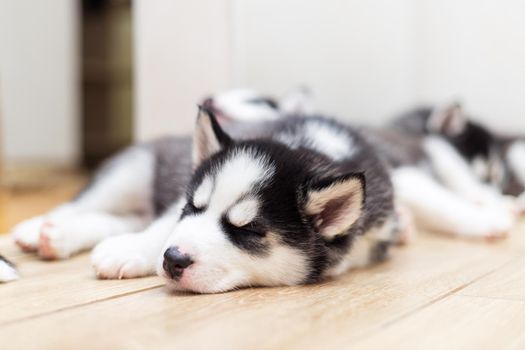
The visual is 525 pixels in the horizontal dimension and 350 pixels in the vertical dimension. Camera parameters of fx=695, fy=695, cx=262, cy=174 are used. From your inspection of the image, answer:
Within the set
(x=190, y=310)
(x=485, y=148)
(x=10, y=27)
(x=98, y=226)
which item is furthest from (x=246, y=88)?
(x=10, y=27)

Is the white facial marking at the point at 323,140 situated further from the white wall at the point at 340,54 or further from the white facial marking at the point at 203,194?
the white wall at the point at 340,54

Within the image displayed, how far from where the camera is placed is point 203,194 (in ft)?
6.47

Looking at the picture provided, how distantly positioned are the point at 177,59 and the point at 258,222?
7.65ft

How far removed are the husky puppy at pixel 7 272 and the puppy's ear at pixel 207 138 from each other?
0.63m

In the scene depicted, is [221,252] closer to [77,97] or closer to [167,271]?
[167,271]

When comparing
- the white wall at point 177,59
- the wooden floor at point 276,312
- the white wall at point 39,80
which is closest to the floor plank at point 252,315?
the wooden floor at point 276,312

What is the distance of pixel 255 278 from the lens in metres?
1.93

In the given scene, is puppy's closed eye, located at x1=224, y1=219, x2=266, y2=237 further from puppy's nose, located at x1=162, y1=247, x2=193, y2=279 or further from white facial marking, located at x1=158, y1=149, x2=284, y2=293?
puppy's nose, located at x1=162, y1=247, x2=193, y2=279

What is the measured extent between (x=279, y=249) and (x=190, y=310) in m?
0.36

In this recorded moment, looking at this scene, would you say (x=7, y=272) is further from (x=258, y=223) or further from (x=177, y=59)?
(x=177, y=59)

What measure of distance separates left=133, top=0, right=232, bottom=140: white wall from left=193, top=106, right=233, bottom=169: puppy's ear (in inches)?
67.2

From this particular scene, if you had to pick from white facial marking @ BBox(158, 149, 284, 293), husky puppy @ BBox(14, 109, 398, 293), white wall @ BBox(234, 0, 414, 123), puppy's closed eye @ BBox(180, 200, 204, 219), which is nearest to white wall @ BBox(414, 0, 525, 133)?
white wall @ BBox(234, 0, 414, 123)

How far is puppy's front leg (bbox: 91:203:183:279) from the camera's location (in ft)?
6.59

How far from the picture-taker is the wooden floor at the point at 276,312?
1424mm
